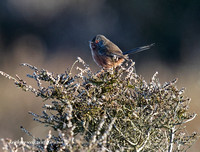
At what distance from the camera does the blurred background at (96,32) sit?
35.2 feet

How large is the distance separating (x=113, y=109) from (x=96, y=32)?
11913 mm

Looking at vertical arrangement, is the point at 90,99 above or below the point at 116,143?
above

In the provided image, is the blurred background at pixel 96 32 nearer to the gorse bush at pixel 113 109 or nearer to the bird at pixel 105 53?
the bird at pixel 105 53

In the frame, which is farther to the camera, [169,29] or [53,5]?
[53,5]

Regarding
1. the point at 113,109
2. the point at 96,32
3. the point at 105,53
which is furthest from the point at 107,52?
the point at 96,32

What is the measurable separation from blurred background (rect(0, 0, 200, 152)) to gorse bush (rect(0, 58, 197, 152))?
671 centimetres

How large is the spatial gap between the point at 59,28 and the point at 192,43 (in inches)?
220

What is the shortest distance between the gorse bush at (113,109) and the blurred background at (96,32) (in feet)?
22.0

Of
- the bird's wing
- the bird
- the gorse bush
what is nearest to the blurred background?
the bird

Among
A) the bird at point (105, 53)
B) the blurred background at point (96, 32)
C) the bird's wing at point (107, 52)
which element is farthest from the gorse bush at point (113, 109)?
the blurred background at point (96, 32)

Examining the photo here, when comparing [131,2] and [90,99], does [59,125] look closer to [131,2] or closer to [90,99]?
[90,99]

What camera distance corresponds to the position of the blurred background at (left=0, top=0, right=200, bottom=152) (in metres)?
10.7

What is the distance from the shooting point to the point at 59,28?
47.5 feet

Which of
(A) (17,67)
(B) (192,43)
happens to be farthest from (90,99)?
(B) (192,43)
